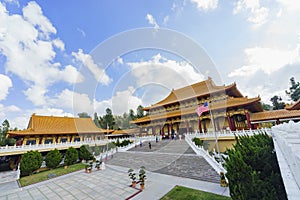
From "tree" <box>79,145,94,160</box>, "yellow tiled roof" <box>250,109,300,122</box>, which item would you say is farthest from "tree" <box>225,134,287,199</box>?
"tree" <box>79,145,94,160</box>

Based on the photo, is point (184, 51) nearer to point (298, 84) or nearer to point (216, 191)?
point (216, 191)

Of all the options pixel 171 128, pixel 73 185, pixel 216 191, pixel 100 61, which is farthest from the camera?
pixel 171 128

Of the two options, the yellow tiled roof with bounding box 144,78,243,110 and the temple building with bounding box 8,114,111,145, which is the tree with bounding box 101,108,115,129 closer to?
the temple building with bounding box 8,114,111,145

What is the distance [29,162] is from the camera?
1428 cm

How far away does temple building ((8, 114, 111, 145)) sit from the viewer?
18781mm

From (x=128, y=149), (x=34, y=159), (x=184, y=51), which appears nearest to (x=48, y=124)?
(x=34, y=159)

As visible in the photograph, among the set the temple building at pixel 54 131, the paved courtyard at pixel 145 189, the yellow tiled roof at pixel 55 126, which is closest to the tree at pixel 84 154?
the temple building at pixel 54 131

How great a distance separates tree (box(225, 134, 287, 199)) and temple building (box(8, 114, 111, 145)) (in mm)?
22110

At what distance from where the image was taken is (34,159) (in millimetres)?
14617

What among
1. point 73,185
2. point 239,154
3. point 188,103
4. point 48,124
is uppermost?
point 188,103

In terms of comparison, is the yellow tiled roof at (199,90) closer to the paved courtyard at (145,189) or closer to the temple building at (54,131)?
the temple building at (54,131)

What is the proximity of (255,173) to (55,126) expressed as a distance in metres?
25.6

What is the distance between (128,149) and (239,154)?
17700 millimetres

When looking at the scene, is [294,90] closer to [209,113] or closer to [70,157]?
[209,113]
